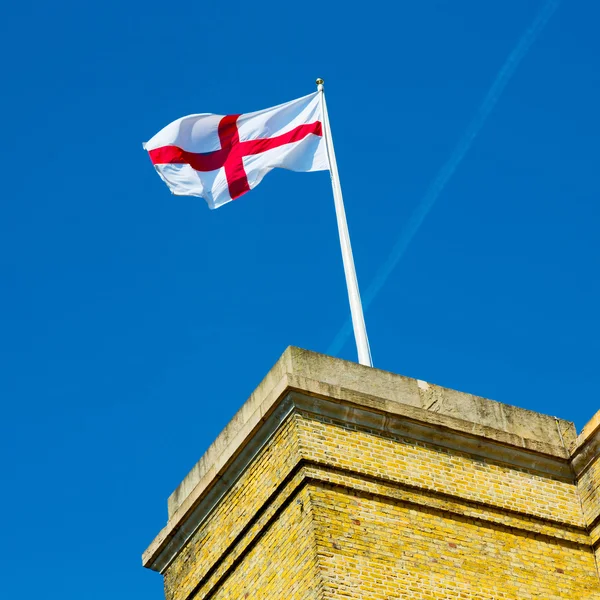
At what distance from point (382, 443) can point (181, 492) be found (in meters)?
3.09

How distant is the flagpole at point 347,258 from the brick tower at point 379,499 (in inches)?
45.1

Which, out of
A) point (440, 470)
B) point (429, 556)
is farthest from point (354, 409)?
point (429, 556)

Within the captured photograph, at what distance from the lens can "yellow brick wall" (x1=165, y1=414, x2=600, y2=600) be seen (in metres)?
17.2

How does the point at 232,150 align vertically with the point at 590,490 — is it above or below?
above

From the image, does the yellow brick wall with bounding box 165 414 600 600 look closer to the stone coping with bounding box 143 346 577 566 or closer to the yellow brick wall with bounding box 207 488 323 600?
the yellow brick wall with bounding box 207 488 323 600

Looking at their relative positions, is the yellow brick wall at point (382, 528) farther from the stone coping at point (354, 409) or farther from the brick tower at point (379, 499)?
the stone coping at point (354, 409)

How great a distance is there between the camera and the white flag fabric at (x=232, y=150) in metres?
23.0

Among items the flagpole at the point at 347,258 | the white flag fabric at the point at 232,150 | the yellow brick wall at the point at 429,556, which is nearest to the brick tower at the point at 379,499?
the yellow brick wall at the point at 429,556

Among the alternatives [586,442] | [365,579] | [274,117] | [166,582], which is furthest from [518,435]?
[274,117]

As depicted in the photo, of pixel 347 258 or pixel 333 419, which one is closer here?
pixel 333 419

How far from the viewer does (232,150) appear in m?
23.2

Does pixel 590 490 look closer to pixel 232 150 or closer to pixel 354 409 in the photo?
pixel 354 409

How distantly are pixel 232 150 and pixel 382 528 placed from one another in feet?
25.4

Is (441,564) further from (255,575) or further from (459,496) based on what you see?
(255,575)
